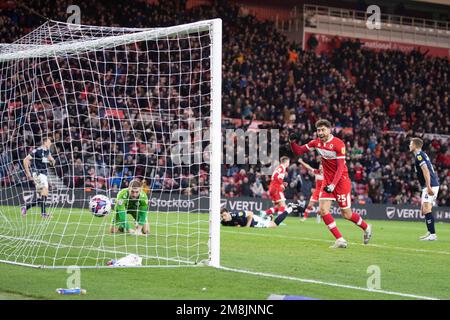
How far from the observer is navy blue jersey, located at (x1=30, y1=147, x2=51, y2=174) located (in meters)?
19.3

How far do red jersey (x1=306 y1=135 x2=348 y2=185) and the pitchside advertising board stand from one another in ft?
17.2

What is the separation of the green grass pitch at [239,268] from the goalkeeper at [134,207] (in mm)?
356

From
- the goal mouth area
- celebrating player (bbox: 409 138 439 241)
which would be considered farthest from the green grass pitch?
the goal mouth area

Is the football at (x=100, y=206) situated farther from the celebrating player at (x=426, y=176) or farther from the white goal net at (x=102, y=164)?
the celebrating player at (x=426, y=176)

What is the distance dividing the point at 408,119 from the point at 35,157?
78.5ft

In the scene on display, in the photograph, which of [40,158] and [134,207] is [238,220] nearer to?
[134,207]

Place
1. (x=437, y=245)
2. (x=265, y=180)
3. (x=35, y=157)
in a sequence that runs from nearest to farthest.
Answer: (x=437, y=245), (x=35, y=157), (x=265, y=180)

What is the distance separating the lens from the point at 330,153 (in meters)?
14.1

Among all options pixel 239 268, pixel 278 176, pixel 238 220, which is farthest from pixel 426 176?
pixel 239 268

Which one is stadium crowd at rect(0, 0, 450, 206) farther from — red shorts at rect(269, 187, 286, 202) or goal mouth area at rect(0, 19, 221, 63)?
goal mouth area at rect(0, 19, 221, 63)

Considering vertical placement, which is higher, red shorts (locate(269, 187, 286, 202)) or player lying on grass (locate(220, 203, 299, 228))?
red shorts (locate(269, 187, 286, 202))

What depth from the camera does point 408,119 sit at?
3878 cm

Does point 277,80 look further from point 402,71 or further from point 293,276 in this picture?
point 293,276
